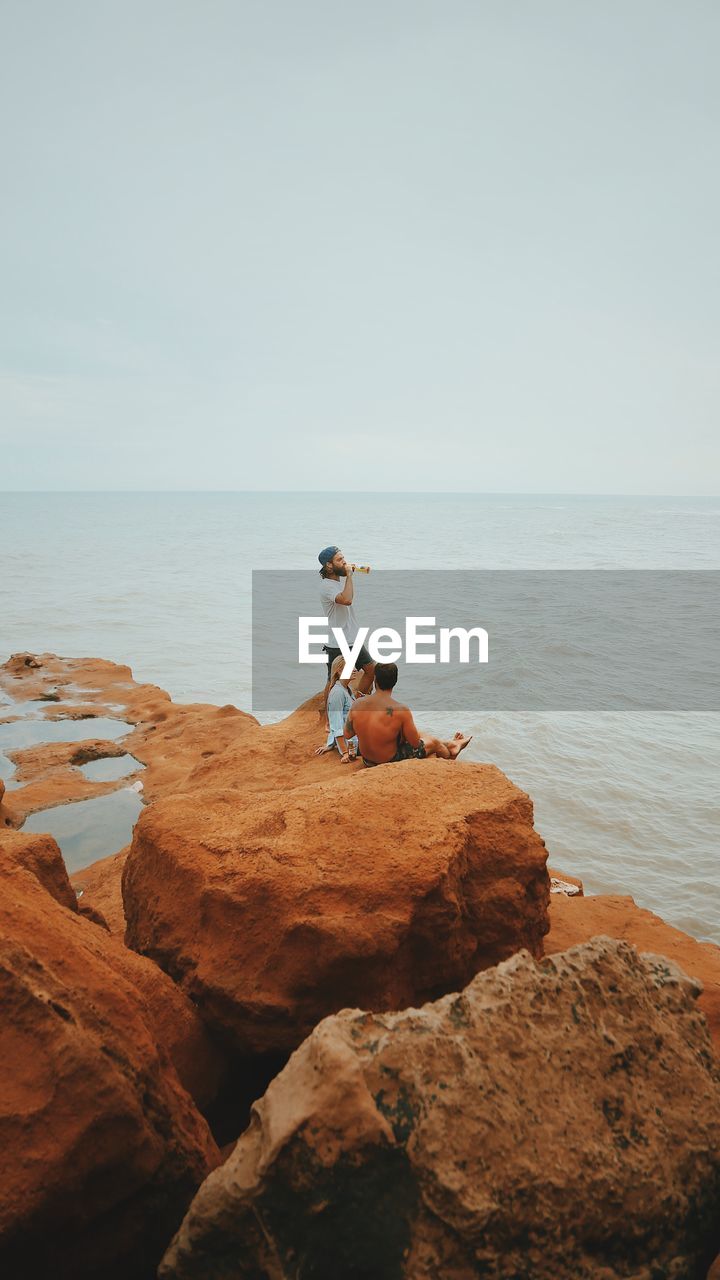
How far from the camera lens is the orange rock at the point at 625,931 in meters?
3.81

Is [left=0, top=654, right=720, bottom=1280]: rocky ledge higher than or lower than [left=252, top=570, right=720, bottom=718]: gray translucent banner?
higher

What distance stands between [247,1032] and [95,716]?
8.49 metres

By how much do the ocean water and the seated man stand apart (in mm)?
1991

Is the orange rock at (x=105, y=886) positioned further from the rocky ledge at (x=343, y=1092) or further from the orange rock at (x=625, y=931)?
the orange rock at (x=625, y=931)

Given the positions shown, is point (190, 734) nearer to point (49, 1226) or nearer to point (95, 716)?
point (95, 716)

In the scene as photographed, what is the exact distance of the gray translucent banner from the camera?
12367 mm

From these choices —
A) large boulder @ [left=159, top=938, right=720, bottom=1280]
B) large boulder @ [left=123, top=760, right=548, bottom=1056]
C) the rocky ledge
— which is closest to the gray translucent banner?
large boulder @ [left=123, top=760, right=548, bottom=1056]

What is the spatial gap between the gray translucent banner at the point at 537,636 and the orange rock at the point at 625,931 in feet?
11.8

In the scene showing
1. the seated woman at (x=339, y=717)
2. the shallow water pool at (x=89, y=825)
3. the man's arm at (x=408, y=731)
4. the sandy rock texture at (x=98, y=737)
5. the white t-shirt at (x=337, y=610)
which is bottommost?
the shallow water pool at (x=89, y=825)

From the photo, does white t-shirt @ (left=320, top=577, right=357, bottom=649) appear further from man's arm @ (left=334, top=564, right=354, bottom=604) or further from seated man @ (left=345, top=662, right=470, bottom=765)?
seated man @ (left=345, top=662, right=470, bottom=765)

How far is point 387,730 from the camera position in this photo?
521cm

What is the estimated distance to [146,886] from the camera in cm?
295

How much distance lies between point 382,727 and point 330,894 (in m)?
2.69

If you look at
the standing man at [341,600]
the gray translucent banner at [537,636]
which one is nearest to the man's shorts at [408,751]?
the standing man at [341,600]
